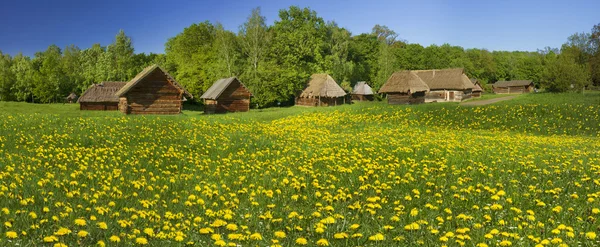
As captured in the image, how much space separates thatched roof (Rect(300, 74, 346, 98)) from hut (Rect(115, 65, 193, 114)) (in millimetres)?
28079

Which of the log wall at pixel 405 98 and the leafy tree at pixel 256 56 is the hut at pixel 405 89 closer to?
the log wall at pixel 405 98

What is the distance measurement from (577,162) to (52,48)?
6754 inches

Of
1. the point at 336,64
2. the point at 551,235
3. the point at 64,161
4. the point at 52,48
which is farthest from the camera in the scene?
the point at 52,48

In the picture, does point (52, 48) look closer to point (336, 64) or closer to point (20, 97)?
point (20, 97)

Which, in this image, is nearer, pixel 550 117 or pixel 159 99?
pixel 550 117

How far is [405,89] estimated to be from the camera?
189 ft

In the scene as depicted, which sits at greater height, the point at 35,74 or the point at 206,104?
the point at 35,74

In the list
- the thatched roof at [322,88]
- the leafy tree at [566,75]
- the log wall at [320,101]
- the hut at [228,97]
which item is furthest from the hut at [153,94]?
the leafy tree at [566,75]

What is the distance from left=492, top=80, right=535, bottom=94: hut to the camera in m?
122

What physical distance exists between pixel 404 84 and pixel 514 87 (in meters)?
82.6

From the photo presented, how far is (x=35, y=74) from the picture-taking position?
80750mm

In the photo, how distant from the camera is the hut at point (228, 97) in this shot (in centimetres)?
4994

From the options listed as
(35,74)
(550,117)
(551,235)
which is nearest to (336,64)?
(550,117)

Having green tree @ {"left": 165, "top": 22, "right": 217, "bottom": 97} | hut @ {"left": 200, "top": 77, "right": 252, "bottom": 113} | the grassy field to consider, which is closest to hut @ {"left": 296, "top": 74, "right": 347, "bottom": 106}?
green tree @ {"left": 165, "top": 22, "right": 217, "bottom": 97}
